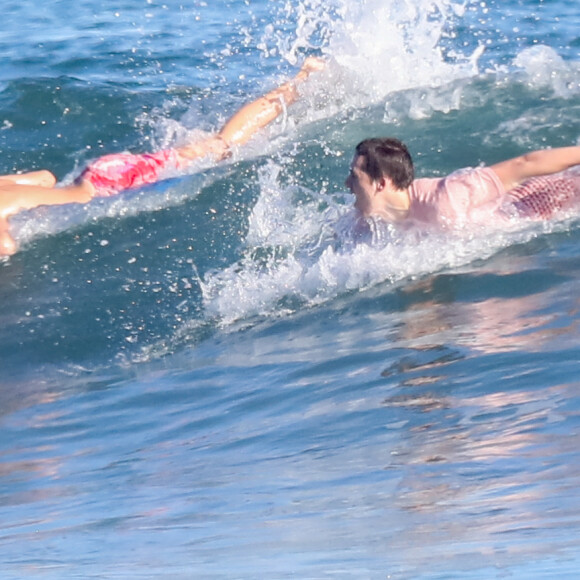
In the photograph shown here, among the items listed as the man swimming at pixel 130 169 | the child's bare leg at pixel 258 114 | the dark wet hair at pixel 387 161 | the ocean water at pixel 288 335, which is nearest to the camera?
the ocean water at pixel 288 335

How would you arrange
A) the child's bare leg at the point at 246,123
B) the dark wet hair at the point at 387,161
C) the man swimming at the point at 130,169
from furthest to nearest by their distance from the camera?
the child's bare leg at the point at 246,123 → the man swimming at the point at 130,169 → the dark wet hair at the point at 387,161

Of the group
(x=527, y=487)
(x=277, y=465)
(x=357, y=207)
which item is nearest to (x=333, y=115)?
(x=357, y=207)

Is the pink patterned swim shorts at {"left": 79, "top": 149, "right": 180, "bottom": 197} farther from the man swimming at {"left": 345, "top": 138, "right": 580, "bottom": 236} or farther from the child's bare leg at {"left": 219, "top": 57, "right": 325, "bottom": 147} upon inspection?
the man swimming at {"left": 345, "top": 138, "right": 580, "bottom": 236}

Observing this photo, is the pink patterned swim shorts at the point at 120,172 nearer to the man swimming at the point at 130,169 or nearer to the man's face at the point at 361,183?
the man swimming at the point at 130,169

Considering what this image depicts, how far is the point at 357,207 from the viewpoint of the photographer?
22.7 ft

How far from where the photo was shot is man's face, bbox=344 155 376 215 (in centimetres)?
674

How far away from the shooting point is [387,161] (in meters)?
6.73

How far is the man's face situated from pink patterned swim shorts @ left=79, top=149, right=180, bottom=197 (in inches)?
90.9

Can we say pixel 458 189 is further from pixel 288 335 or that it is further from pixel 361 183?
pixel 288 335

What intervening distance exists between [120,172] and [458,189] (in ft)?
8.92

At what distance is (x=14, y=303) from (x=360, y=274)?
217 centimetres

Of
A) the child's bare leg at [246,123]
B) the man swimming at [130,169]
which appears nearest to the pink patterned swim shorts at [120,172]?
the man swimming at [130,169]

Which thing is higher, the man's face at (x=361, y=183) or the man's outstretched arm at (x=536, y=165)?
the man's face at (x=361, y=183)

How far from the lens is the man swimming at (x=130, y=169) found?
8.15m
